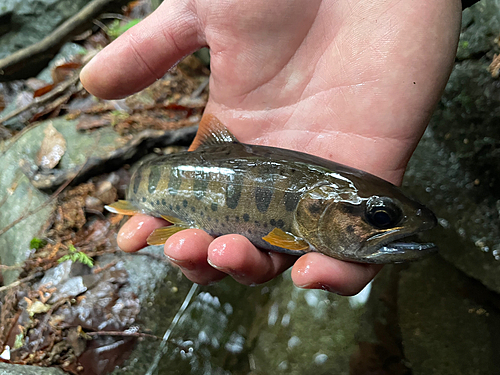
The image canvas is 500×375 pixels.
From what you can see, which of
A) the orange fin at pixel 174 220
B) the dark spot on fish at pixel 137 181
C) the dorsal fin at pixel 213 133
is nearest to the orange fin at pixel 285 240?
the orange fin at pixel 174 220

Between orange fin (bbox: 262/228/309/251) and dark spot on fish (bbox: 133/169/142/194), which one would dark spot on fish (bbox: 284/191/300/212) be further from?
dark spot on fish (bbox: 133/169/142/194)

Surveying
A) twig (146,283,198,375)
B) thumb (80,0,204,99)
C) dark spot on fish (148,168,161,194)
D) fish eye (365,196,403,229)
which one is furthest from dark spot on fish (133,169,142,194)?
fish eye (365,196,403,229)

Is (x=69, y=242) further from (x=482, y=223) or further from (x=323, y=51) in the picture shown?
(x=482, y=223)

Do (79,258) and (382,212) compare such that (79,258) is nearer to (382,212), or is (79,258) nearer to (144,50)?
(144,50)

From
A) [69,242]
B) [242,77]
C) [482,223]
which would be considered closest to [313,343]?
[482,223]

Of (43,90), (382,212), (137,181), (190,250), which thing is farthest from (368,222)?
(43,90)
